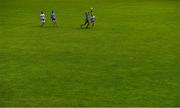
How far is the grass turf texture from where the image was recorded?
2267cm

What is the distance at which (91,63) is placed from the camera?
97.6ft

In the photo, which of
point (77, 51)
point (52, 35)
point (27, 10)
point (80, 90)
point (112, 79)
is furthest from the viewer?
point (27, 10)

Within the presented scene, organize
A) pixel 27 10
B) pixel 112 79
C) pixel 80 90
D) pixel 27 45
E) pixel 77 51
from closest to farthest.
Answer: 1. pixel 80 90
2. pixel 112 79
3. pixel 77 51
4. pixel 27 45
5. pixel 27 10

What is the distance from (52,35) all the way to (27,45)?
5167mm

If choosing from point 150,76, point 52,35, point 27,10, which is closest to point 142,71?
point 150,76

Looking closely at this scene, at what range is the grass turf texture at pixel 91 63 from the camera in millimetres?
22672

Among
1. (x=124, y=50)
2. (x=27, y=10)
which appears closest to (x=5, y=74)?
(x=124, y=50)

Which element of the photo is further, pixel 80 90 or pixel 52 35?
pixel 52 35

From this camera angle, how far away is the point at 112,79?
2580 cm

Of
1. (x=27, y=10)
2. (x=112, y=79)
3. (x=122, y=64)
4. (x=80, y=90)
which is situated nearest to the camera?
(x=80, y=90)

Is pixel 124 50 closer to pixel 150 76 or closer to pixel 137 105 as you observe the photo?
pixel 150 76

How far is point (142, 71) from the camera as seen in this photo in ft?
90.7

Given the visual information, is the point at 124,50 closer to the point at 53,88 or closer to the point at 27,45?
the point at 27,45

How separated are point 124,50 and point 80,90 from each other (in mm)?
11183
